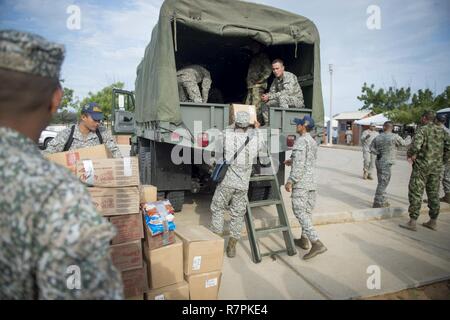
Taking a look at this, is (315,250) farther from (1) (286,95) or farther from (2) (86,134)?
(2) (86,134)

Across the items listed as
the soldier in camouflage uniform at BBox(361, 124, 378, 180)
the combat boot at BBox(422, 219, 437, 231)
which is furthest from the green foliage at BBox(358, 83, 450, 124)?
the combat boot at BBox(422, 219, 437, 231)

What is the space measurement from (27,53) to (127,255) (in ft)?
5.35

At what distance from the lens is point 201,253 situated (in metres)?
2.37

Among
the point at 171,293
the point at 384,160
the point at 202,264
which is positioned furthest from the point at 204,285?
the point at 384,160

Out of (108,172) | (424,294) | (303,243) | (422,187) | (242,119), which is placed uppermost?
(242,119)

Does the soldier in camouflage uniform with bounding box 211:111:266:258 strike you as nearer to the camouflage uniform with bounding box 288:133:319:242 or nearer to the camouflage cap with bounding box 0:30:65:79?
the camouflage uniform with bounding box 288:133:319:242

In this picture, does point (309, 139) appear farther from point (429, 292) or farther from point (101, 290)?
point (101, 290)

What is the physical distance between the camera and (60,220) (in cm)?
81

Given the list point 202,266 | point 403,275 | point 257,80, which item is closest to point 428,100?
point 257,80

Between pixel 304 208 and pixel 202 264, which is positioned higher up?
pixel 304 208

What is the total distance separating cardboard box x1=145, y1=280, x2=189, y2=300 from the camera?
219 centimetres

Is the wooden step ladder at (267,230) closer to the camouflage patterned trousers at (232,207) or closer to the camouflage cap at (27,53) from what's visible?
the camouflage patterned trousers at (232,207)

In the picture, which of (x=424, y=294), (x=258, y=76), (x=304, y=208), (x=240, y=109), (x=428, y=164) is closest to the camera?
(x=424, y=294)

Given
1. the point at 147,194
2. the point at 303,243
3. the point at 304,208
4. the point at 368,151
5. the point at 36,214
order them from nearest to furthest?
the point at 36,214
the point at 147,194
the point at 304,208
the point at 303,243
the point at 368,151
